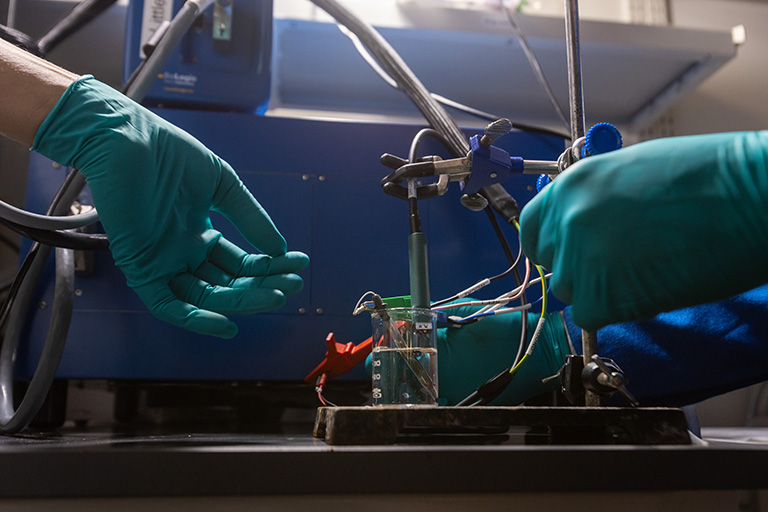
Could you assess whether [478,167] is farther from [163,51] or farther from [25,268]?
[25,268]

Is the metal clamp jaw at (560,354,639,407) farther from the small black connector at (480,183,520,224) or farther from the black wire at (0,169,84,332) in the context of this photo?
the black wire at (0,169,84,332)

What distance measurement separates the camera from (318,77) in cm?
166

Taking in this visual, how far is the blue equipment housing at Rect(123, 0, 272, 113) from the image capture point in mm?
1178

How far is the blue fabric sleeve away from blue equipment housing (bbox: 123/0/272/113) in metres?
0.91

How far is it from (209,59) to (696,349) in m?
1.13

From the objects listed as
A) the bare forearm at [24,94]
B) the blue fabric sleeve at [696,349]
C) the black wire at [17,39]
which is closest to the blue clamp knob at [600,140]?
the blue fabric sleeve at [696,349]

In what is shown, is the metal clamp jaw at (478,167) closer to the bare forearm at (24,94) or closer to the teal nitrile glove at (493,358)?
the teal nitrile glove at (493,358)

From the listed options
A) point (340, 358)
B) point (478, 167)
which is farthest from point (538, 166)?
point (340, 358)

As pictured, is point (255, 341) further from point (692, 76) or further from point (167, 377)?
point (692, 76)

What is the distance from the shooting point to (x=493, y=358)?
1.00 meters

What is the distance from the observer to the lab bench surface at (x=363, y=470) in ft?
1.51

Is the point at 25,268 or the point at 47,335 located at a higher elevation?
the point at 25,268

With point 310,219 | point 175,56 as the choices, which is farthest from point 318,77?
point 310,219

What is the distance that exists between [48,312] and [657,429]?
41.9 inches
